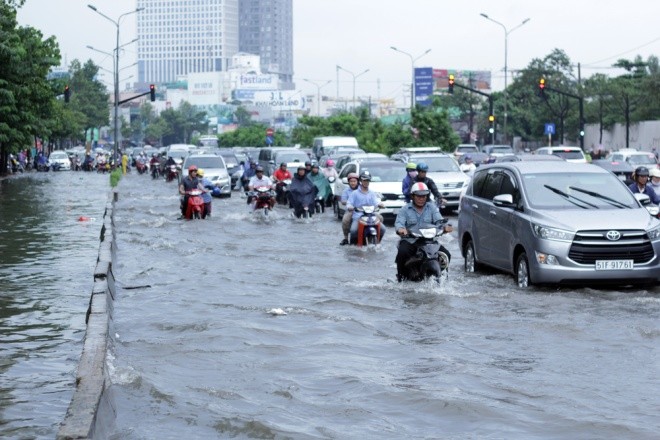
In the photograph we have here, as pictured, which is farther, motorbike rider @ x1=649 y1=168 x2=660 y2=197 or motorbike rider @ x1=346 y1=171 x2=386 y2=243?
motorbike rider @ x1=346 y1=171 x2=386 y2=243

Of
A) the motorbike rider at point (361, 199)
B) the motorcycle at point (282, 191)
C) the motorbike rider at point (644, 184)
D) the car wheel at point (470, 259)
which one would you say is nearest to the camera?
the car wheel at point (470, 259)

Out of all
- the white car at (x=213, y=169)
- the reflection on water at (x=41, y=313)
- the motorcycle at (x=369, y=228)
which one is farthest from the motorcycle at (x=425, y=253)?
the white car at (x=213, y=169)

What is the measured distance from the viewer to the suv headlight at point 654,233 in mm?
14383

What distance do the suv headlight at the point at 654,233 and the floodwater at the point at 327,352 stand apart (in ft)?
2.14

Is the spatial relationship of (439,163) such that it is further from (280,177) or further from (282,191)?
(282,191)

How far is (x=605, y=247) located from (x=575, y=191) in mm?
1321

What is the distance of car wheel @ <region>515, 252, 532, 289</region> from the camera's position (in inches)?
581

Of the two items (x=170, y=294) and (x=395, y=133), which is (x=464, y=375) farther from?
(x=395, y=133)

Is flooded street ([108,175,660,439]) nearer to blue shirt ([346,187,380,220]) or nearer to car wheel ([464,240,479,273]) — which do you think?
car wheel ([464,240,479,273])

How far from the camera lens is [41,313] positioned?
13.2 m

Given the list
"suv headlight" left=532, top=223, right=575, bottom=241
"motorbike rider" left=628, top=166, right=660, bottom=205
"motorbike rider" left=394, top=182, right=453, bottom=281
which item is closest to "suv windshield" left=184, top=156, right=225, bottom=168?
"motorbike rider" left=628, top=166, right=660, bottom=205

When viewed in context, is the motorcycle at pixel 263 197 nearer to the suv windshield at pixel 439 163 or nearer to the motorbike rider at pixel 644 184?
the suv windshield at pixel 439 163

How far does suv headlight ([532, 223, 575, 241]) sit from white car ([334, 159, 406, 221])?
40.4 ft

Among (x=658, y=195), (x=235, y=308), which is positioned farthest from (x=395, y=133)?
(x=235, y=308)
